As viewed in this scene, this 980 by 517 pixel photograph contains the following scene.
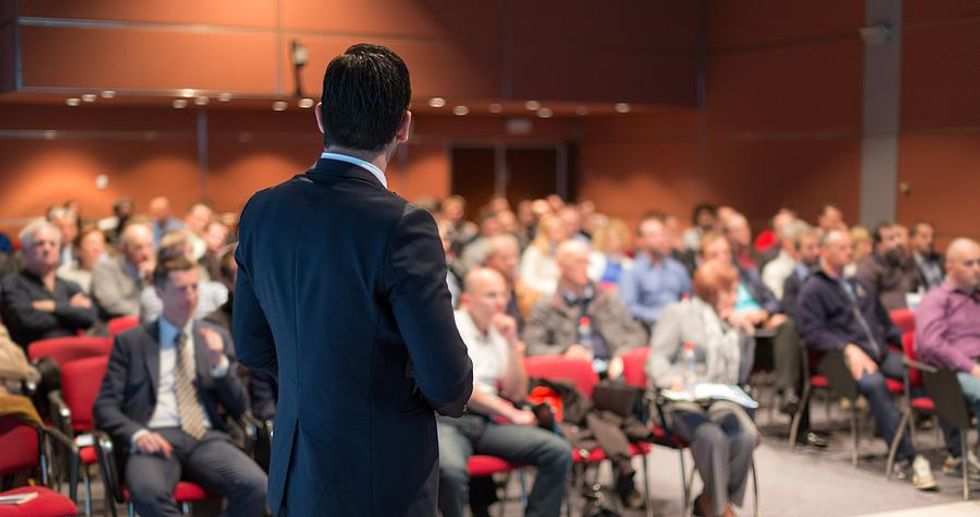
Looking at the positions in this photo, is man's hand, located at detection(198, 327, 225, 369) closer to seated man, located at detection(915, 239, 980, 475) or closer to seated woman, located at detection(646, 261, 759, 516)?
→ seated woman, located at detection(646, 261, 759, 516)

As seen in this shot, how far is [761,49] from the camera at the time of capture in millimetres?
13672

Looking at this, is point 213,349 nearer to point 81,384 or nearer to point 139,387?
point 139,387

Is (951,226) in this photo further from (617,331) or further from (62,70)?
(62,70)

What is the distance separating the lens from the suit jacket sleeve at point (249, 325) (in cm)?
244

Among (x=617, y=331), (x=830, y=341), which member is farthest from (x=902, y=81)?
(x=617, y=331)

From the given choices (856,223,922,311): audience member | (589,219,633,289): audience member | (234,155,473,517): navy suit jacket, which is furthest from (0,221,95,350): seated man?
(856,223,922,311): audience member

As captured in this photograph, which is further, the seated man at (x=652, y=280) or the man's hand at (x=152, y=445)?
the seated man at (x=652, y=280)

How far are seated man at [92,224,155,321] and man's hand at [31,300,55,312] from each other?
84 centimetres

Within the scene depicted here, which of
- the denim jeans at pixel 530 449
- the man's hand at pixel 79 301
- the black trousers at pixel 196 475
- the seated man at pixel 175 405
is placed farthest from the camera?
the man's hand at pixel 79 301

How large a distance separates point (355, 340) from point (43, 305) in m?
5.44

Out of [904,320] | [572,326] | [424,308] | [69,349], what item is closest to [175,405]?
[69,349]

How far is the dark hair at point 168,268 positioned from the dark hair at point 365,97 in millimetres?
3039

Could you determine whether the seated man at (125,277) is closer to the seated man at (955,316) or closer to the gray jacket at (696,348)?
the gray jacket at (696,348)

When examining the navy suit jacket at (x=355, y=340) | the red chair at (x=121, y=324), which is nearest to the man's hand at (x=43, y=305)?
the red chair at (x=121, y=324)
